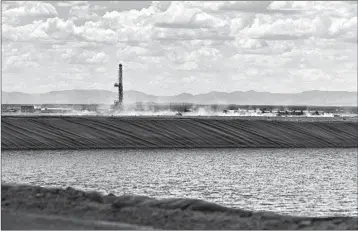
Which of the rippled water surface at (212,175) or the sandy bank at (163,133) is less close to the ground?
the sandy bank at (163,133)

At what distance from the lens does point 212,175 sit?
65.8 metres

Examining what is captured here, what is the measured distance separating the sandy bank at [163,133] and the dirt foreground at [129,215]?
6736cm

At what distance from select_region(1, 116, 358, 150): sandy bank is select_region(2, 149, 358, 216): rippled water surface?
6774 millimetres

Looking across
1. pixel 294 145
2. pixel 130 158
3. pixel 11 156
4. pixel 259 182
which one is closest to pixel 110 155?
pixel 130 158

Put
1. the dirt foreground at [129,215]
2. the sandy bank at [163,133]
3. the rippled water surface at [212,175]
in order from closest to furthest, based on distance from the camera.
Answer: the dirt foreground at [129,215] < the rippled water surface at [212,175] < the sandy bank at [163,133]

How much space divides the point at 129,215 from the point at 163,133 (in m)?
86.6

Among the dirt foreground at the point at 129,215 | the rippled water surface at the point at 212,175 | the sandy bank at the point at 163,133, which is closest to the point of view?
the dirt foreground at the point at 129,215

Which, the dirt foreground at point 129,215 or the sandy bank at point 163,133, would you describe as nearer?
the dirt foreground at point 129,215

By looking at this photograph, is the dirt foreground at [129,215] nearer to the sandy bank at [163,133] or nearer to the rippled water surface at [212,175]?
the rippled water surface at [212,175]

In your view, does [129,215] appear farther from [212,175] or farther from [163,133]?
[163,133]

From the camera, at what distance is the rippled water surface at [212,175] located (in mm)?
47656

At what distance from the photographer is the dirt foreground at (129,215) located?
23500 millimetres

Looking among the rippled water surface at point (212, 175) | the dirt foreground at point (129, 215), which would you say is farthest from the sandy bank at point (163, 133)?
the dirt foreground at point (129, 215)

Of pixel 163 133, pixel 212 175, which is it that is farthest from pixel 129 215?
pixel 163 133
